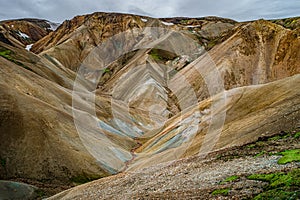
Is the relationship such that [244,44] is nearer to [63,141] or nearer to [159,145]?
[159,145]

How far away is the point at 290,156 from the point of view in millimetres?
17219

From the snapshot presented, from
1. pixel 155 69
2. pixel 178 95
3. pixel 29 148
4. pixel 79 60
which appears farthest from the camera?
pixel 79 60

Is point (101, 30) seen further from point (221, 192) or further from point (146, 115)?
point (221, 192)

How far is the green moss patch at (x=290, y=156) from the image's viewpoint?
16533mm

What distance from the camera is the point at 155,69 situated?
399 feet

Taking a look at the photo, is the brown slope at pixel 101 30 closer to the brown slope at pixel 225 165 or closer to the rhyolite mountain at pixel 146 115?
the rhyolite mountain at pixel 146 115

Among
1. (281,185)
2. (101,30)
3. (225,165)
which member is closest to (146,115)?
(225,165)

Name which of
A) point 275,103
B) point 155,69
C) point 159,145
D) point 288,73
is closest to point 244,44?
point 288,73

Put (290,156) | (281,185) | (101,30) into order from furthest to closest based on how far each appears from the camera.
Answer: (101,30), (290,156), (281,185)

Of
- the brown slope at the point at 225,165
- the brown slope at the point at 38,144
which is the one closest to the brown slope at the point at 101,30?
the brown slope at the point at 38,144

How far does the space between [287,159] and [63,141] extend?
31722mm

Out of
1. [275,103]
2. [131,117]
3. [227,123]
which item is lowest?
[131,117]

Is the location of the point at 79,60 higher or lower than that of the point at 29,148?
higher

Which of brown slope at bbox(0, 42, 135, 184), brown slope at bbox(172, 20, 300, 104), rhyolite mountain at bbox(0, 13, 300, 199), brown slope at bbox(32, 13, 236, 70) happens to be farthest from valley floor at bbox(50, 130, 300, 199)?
brown slope at bbox(32, 13, 236, 70)
